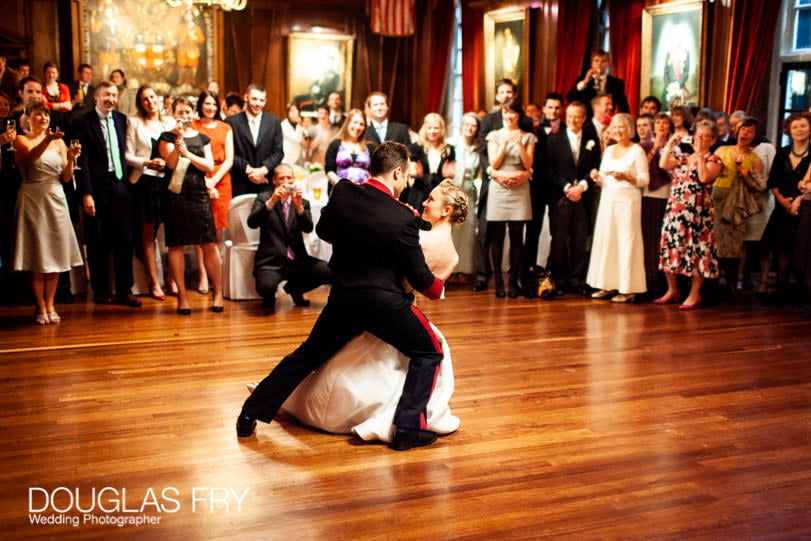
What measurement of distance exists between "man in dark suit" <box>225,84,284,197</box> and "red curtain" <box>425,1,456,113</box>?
279 inches

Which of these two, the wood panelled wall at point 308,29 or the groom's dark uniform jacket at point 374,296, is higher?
the wood panelled wall at point 308,29

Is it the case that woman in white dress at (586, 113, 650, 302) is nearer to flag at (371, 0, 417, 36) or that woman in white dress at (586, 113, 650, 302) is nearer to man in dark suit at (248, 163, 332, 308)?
man in dark suit at (248, 163, 332, 308)

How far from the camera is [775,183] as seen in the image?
7.07 metres

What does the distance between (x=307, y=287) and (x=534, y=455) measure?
11.4 feet

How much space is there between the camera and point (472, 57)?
13016 millimetres

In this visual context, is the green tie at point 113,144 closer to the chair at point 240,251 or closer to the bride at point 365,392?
the chair at point 240,251

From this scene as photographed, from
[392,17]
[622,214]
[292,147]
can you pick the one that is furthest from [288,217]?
[392,17]

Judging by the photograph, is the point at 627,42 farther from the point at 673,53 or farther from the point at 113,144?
the point at 113,144

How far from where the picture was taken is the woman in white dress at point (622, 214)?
272 inches

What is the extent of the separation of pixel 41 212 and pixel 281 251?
1.70 m

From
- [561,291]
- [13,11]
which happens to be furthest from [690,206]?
[13,11]

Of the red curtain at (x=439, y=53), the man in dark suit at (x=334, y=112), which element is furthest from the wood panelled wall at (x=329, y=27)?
the man in dark suit at (x=334, y=112)

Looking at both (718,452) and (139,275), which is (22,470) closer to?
(718,452)

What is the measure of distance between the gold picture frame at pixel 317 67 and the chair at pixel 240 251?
767 cm
